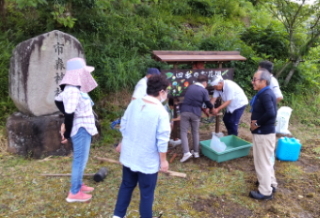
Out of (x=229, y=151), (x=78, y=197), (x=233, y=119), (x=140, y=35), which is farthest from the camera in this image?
(x=140, y=35)

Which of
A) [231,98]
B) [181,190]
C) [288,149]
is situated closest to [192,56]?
[231,98]

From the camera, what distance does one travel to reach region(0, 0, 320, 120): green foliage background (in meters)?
6.91

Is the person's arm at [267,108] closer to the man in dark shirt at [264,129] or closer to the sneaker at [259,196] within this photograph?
the man in dark shirt at [264,129]

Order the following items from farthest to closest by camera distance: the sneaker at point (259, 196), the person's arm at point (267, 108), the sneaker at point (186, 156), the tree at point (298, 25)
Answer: the tree at point (298, 25), the sneaker at point (186, 156), the sneaker at point (259, 196), the person's arm at point (267, 108)

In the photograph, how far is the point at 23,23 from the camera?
7406 mm

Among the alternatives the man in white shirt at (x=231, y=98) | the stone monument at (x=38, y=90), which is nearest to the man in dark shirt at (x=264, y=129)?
the man in white shirt at (x=231, y=98)

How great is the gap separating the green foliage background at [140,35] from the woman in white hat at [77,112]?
9.71 feet

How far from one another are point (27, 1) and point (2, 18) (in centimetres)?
348

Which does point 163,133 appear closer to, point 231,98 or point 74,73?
point 74,73

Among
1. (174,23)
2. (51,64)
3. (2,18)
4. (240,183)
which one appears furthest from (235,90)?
(2,18)

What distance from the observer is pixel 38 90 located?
16.0ft

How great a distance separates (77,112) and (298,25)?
7.28 meters

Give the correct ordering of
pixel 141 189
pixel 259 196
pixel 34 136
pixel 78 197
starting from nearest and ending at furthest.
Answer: pixel 141 189 → pixel 78 197 → pixel 259 196 → pixel 34 136

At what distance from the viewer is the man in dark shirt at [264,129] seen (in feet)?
11.5
